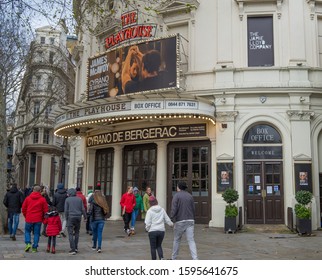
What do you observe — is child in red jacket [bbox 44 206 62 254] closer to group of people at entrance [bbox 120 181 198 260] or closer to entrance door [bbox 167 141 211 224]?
group of people at entrance [bbox 120 181 198 260]

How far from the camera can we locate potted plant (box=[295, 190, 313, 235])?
1588 centimetres

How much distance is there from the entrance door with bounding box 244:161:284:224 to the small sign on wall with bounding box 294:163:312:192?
701mm

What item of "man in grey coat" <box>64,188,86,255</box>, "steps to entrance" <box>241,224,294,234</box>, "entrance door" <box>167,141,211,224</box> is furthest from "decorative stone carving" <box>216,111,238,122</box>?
"man in grey coat" <box>64,188,86,255</box>

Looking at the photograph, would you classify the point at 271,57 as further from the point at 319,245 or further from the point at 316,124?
the point at 319,245

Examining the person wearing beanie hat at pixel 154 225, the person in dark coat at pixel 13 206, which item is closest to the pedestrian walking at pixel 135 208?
the person in dark coat at pixel 13 206

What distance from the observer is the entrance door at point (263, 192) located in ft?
58.7

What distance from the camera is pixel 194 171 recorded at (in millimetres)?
19281

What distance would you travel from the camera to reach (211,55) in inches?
758

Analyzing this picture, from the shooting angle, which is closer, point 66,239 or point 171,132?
point 66,239

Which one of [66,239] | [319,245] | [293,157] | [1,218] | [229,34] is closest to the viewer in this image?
[319,245]

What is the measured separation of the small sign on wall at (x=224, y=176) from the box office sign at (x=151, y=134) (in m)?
1.68

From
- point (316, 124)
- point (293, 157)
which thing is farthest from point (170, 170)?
point (316, 124)

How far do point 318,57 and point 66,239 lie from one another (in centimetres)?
1294

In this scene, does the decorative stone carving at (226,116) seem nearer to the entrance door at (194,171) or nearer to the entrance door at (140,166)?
the entrance door at (194,171)
